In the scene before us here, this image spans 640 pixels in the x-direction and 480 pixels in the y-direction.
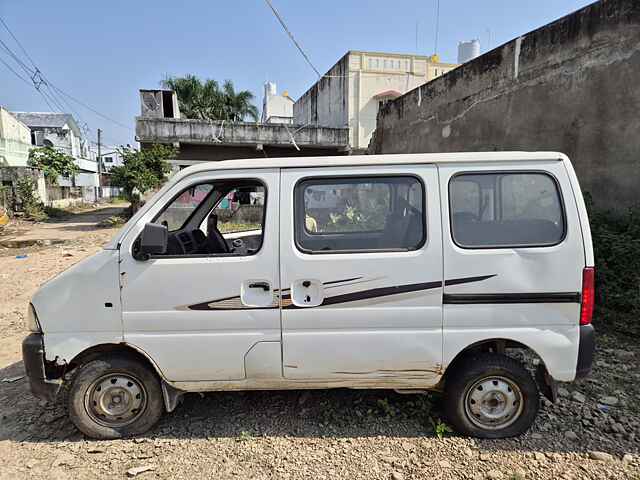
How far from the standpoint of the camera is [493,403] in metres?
2.84

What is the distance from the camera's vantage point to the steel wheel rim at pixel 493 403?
2.80 metres

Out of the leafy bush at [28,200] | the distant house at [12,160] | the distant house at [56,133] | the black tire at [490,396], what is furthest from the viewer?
the distant house at [56,133]

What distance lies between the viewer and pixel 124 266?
265 centimetres

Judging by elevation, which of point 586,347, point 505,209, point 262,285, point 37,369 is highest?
point 505,209

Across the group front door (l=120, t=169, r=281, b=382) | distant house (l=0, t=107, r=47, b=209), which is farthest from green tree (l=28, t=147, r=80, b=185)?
front door (l=120, t=169, r=281, b=382)

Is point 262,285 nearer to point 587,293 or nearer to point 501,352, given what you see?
point 501,352

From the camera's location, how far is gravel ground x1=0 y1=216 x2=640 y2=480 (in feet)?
8.61

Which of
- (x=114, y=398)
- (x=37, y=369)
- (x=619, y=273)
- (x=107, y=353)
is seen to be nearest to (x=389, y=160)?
(x=107, y=353)

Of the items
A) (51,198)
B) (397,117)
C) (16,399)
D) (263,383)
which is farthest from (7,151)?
(263,383)

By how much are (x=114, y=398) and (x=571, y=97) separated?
279 inches

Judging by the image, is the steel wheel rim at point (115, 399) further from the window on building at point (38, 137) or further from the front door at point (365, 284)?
the window on building at point (38, 137)

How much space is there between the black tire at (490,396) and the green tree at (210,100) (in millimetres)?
27458

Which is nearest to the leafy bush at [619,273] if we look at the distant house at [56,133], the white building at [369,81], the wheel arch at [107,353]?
the wheel arch at [107,353]

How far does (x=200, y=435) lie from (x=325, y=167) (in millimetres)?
2173
